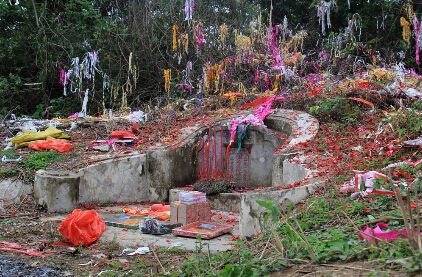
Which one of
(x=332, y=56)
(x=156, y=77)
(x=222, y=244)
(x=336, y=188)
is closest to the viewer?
(x=336, y=188)

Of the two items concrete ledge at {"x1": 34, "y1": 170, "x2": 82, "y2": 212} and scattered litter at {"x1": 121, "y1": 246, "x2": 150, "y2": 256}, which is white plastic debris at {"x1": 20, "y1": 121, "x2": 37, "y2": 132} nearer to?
concrete ledge at {"x1": 34, "y1": 170, "x2": 82, "y2": 212}

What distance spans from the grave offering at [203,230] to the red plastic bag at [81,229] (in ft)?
3.41

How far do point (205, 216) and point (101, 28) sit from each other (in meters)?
10.0

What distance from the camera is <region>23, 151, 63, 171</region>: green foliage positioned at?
30.8ft

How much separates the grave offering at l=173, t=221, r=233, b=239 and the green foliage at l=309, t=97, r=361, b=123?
13.4 ft

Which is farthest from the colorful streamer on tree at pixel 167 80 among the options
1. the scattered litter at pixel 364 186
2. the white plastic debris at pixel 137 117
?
the scattered litter at pixel 364 186

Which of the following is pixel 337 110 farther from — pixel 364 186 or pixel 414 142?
pixel 364 186

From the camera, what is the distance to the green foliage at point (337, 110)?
10.8 meters

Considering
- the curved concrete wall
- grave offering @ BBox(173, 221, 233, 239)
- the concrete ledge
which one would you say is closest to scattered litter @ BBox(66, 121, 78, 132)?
the curved concrete wall

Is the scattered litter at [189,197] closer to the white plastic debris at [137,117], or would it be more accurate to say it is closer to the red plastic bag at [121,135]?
the red plastic bag at [121,135]

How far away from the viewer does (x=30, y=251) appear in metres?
6.66

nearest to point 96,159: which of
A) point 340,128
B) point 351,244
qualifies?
point 340,128

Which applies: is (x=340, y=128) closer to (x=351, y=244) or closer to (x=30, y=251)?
(x=30, y=251)

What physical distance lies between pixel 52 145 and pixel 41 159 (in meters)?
0.75
